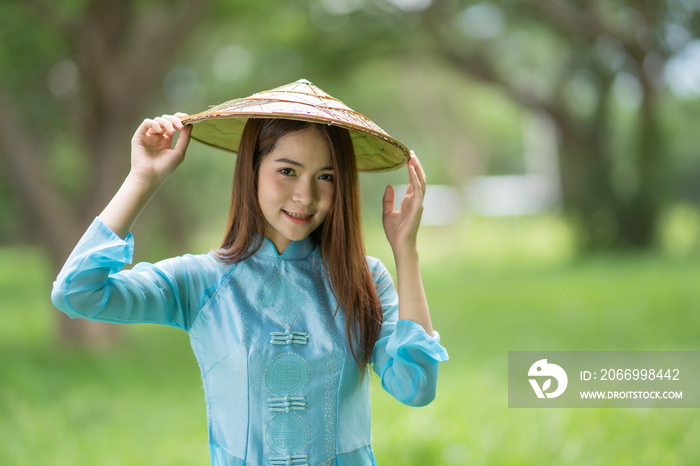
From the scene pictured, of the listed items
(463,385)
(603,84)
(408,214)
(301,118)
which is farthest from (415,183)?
(603,84)

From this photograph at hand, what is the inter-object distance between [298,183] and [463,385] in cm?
398

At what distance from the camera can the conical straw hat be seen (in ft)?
6.05

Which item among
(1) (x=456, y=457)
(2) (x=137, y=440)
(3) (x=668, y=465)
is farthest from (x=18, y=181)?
(3) (x=668, y=465)

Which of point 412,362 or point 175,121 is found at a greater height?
point 175,121

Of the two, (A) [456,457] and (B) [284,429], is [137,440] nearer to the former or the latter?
(A) [456,457]

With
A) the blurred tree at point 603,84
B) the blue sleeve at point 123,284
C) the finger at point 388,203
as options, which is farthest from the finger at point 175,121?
the blurred tree at point 603,84

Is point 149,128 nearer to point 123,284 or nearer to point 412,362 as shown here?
point 123,284

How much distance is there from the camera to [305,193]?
1.92 meters

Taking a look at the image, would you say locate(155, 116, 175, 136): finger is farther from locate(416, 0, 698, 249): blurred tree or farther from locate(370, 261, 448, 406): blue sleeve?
locate(416, 0, 698, 249): blurred tree

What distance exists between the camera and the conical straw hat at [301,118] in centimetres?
184

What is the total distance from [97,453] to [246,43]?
9325 millimetres

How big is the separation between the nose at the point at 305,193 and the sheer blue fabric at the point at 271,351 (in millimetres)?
191

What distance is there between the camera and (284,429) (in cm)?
191

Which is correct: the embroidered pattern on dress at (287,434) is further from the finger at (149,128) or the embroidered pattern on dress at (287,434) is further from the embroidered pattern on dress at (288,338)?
the finger at (149,128)
